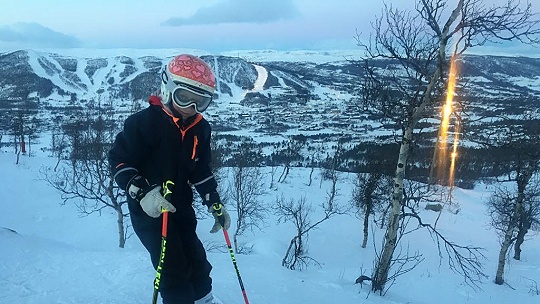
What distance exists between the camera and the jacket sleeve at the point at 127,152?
129 inches

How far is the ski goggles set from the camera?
134 inches

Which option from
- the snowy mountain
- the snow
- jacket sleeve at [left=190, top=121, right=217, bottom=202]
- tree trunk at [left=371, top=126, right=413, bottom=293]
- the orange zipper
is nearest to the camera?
the orange zipper

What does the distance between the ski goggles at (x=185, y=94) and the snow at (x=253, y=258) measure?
9.73 ft

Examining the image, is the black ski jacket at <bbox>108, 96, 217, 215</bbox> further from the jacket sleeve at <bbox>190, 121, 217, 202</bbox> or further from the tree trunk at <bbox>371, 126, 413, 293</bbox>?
the tree trunk at <bbox>371, 126, 413, 293</bbox>

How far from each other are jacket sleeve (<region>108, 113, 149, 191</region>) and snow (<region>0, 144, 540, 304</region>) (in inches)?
98.6

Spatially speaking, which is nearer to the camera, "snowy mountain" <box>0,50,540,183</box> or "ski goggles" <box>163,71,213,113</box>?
"ski goggles" <box>163,71,213,113</box>

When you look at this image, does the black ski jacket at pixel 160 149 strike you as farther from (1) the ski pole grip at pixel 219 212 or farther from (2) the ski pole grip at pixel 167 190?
(1) the ski pole grip at pixel 219 212

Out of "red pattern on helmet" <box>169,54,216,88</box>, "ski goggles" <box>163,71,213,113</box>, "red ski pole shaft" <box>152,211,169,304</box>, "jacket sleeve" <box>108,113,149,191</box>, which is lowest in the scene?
"red ski pole shaft" <box>152,211,169,304</box>

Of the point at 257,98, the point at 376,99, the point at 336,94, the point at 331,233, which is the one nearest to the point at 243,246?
the point at 331,233

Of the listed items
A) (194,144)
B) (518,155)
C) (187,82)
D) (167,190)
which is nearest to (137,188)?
(167,190)

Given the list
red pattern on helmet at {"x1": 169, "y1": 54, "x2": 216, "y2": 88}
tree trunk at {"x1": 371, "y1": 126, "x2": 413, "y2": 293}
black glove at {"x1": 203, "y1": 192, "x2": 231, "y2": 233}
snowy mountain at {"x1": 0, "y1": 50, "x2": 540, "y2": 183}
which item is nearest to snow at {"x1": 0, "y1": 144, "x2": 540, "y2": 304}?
tree trunk at {"x1": 371, "y1": 126, "x2": 413, "y2": 293}

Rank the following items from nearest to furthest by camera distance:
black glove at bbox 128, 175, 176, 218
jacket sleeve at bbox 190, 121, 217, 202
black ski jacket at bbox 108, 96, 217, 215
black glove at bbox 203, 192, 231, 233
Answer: black glove at bbox 128, 175, 176, 218 → black ski jacket at bbox 108, 96, 217, 215 → jacket sleeve at bbox 190, 121, 217, 202 → black glove at bbox 203, 192, 231, 233

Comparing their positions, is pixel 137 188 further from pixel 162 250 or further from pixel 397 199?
pixel 397 199

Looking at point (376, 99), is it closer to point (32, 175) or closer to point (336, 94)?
point (32, 175)
